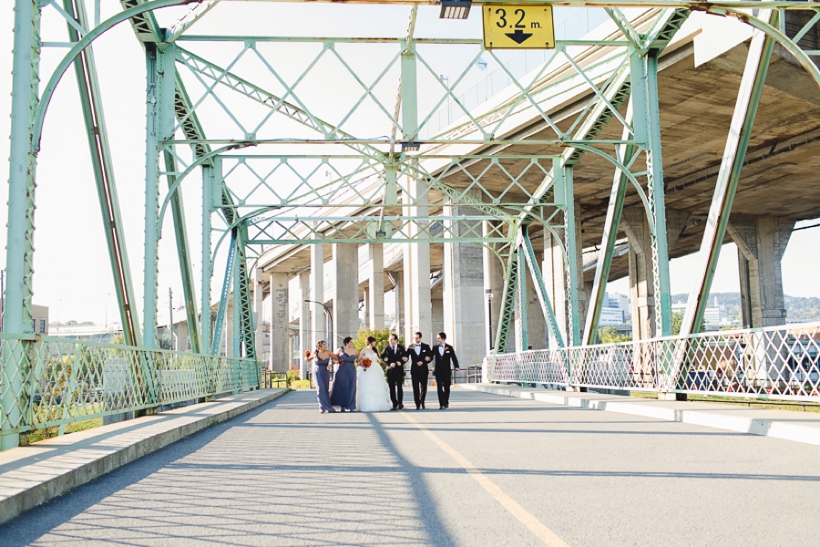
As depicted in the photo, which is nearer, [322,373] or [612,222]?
[322,373]

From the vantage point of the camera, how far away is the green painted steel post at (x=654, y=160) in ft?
59.9

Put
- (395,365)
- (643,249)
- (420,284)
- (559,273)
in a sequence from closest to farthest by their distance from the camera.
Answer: (395,365)
(559,273)
(420,284)
(643,249)

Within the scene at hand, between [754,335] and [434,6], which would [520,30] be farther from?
[754,335]

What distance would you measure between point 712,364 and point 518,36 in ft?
21.4

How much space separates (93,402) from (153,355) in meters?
3.38

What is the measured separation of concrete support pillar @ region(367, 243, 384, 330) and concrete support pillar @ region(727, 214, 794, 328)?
921 inches

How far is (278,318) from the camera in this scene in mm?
79250

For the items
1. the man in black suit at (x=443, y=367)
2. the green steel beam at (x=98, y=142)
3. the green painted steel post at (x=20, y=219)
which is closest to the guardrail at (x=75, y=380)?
the green painted steel post at (x=20, y=219)

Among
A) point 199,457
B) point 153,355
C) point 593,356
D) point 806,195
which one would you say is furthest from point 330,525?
point 806,195

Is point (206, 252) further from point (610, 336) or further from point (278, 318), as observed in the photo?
point (610, 336)

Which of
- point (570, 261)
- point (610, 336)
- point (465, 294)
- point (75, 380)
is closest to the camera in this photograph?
point (75, 380)

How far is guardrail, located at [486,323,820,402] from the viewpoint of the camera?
11898mm

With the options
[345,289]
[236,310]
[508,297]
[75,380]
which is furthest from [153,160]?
[345,289]

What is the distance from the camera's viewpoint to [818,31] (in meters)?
24.1
